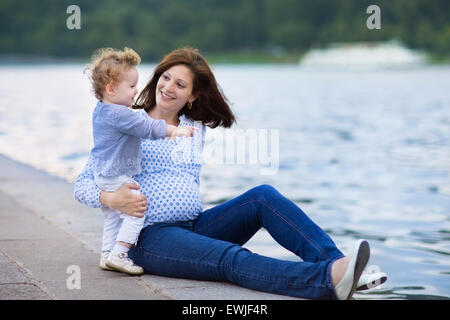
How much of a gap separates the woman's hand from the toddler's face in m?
0.42

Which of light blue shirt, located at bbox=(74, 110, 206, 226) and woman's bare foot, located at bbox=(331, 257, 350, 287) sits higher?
light blue shirt, located at bbox=(74, 110, 206, 226)

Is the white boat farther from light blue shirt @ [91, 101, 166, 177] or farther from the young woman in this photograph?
light blue shirt @ [91, 101, 166, 177]

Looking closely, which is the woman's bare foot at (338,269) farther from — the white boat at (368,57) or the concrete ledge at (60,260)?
the white boat at (368,57)

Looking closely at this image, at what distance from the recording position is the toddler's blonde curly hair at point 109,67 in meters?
3.73

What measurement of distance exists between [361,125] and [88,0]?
116072mm

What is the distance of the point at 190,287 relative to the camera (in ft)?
11.9

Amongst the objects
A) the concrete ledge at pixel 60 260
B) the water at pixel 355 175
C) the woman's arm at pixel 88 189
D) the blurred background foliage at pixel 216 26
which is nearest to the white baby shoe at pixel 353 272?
the concrete ledge at pixel 60 260

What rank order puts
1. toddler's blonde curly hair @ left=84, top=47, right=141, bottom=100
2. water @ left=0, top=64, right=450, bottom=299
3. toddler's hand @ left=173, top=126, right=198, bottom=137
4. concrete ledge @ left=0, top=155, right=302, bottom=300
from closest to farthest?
concrete ledge @ left=0, top=155, right=302, bottom=300, toddler's hand @ left=173, top=126, right=198, bottom=137, toddler's blonde curly hair @ left=84, top=47, right=141, bottom=100, water @ left=0, top=64, right=450, bottom=299

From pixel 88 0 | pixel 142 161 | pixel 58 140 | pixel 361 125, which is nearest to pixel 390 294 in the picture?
pixel 142 161

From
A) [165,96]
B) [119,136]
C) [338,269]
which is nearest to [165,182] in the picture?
[119,136]

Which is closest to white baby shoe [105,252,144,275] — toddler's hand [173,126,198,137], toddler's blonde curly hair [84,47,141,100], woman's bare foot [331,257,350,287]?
toddler's hand [173,126,198,137]

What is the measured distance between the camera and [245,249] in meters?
3.73

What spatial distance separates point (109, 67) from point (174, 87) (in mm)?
553

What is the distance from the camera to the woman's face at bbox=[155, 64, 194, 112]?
4199mm
